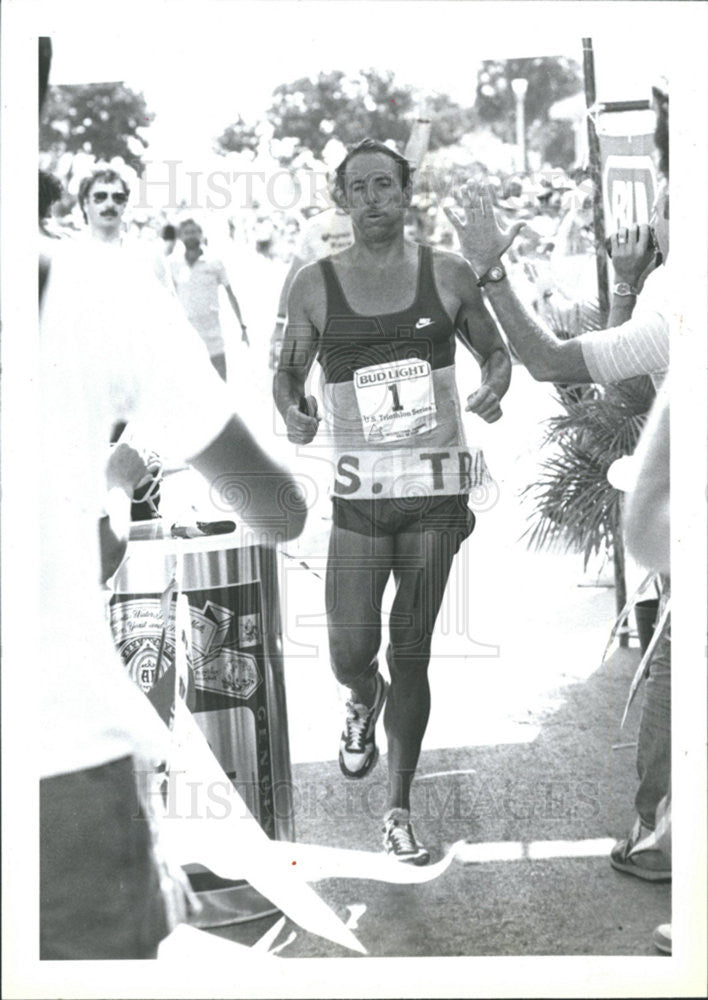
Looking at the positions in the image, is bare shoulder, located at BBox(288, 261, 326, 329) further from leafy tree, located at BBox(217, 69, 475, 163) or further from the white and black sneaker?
the white and black sneaker

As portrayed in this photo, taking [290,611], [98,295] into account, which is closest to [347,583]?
[290,611]

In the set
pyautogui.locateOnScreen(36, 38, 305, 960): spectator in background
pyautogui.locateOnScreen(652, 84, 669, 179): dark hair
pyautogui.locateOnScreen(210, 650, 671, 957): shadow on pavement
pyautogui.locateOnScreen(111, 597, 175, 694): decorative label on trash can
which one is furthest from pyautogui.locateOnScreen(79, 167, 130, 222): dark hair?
pyautogui.locateOnScreen(210, 650, 671, 957): shadow on pavement

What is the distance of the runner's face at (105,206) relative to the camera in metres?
3.21

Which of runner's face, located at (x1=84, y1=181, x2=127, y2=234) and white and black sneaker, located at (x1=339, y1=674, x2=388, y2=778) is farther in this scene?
white and black sneaker, located at (x1=339, y1=674, x2=388, y2=778)

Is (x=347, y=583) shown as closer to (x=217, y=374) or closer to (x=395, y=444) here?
(x=395, y=444)

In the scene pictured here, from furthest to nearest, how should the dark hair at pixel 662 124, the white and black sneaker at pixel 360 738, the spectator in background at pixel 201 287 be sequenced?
the white and black sneaker at pixel 360 738 → the spectator in background at pixel 201 287 → the dark hair at pixel 662 124

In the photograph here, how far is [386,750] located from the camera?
3.34 meters

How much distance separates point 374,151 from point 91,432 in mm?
900

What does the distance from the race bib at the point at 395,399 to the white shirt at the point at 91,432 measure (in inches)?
12.5

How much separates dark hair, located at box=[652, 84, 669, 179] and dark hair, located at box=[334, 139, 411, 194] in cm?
55

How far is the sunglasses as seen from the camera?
3.21 meters

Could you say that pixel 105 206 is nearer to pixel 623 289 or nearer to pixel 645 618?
pixel 623 289

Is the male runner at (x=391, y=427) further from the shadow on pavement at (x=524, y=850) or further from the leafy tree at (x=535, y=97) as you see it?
the leafy tree at (x=535, y=97)

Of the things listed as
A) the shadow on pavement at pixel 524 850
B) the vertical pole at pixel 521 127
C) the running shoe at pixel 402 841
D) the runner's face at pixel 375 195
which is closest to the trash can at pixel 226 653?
the shadow on pavement at pixel 524 850
